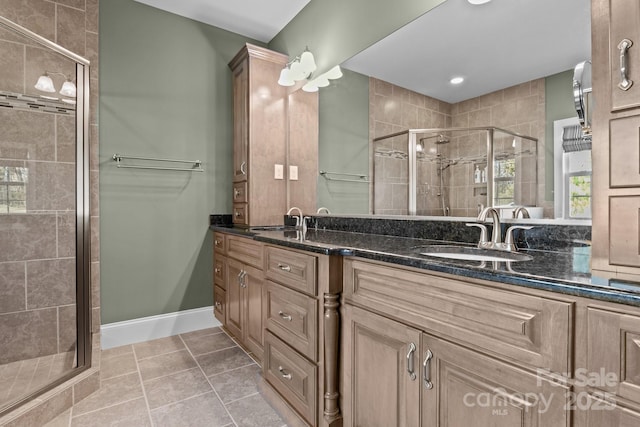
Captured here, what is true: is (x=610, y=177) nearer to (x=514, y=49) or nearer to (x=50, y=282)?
(x=514, y=49)

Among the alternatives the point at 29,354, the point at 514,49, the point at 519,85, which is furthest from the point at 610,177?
the point at 29,354

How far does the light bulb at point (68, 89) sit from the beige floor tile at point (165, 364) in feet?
5.98

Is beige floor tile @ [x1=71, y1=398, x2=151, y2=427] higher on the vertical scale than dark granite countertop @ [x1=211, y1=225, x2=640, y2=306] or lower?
lower

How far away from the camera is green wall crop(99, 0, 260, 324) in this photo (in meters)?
2.52

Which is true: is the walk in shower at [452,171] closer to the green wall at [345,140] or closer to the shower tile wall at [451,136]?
the shower tile wall at [451,136]

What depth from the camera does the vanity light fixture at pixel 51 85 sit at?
210cm

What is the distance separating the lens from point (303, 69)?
9.05 feet

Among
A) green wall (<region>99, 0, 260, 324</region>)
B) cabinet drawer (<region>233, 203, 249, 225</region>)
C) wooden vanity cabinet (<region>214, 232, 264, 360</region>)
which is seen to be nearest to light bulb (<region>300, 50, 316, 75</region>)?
green wall (<region>99, 0, 260, 324</region>)

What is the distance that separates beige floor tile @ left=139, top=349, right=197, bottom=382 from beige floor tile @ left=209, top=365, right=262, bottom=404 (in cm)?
30

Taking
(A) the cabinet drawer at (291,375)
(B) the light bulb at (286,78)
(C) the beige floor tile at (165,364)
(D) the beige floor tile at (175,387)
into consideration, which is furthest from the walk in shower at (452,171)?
(C) the beige floor tile at (165,364)

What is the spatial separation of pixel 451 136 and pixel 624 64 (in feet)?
2.77

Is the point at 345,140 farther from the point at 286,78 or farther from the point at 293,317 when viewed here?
the point at 293,317

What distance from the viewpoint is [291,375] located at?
1565 mm

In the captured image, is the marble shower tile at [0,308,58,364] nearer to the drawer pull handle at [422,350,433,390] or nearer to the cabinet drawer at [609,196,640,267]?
the drawer pull handle at [422,350,433,390]
